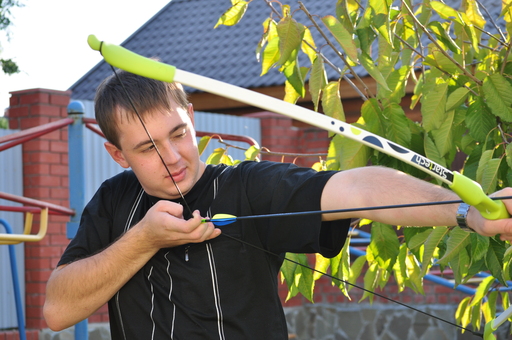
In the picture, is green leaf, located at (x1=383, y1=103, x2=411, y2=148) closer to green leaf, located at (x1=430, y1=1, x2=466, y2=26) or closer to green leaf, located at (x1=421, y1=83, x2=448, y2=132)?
green leaf, located at (x1=421, y1=83, x2=448, y2=132)

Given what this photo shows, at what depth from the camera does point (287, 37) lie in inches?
80.2

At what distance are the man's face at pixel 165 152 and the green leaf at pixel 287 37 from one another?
348mm

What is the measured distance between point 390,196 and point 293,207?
0.84 ft

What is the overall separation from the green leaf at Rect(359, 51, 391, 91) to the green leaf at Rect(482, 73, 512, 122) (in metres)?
0.32

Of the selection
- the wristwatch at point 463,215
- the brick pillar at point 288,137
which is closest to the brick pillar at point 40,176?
the brick pillar at point 288,137

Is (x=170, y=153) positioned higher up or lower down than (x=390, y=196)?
higher up

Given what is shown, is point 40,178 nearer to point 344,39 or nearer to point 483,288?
point 483,288

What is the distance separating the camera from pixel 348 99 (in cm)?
767

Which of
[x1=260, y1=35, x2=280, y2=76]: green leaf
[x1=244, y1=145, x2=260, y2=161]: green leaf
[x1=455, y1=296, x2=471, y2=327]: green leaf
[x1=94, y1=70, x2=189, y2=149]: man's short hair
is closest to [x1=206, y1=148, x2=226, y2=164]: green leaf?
[x1=244, y1=145, x2=260, y2=161]: green leaf

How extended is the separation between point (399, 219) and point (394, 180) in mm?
82

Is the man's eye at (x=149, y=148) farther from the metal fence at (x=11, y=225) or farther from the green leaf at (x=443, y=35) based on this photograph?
the metal fence at (x=11, y=225)

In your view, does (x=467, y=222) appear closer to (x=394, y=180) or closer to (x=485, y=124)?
(x=394, y=180)

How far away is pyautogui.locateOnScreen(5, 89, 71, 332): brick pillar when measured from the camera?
552cm

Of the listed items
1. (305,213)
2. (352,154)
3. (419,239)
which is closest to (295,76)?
(352,154)
